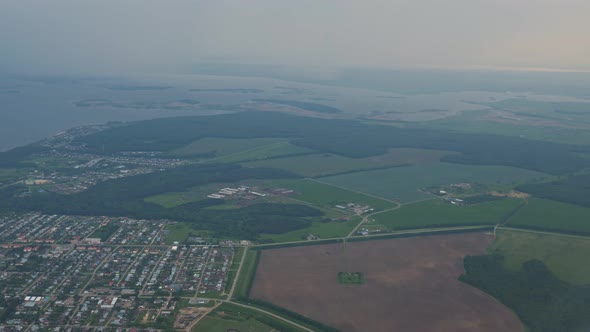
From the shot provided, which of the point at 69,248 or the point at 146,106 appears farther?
the point at 146,106

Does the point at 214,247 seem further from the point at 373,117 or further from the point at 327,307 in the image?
the point at 373,117

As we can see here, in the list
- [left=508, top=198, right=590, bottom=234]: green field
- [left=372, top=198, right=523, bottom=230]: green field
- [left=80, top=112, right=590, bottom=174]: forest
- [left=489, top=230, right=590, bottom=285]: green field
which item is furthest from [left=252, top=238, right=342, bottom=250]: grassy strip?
[left=80, top=112, right=590, bottom=174]: forest

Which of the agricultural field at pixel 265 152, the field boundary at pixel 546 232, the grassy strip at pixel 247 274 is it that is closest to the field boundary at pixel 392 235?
the field boundary at pixel 546 232

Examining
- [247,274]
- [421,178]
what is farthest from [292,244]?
[421,178]

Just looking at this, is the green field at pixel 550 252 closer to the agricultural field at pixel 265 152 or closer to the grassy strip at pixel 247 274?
the grassy strip at pixel 247 274

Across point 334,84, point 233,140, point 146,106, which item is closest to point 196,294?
point 233,140

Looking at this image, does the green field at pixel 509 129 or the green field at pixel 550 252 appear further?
the green field at pixel 509 129
